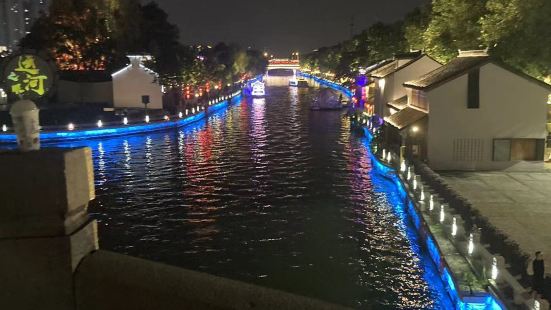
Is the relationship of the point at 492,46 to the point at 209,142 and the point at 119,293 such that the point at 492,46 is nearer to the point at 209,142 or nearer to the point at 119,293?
the point at 209,142

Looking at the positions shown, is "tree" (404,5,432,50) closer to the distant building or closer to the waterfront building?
the waterfront building

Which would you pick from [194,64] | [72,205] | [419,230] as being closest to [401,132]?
[419,230]

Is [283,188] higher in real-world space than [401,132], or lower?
lower

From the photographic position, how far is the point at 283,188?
3070 cm

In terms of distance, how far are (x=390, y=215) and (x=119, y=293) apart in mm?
22134

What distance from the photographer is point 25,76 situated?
4716 cm

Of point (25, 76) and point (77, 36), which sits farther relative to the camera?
point (77, 36)

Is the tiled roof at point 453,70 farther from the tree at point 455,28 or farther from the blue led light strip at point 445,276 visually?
the blue led light strip at point 445,276

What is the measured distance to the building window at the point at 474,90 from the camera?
30.6 metres

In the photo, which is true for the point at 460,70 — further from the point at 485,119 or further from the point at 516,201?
the point at 516,201

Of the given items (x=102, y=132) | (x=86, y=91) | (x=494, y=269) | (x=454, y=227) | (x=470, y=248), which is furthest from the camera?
(x=86, y=91)

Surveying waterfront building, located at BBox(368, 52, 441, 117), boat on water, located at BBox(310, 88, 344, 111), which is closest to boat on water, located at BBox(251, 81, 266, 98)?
boat on water, located at BBox(310, 88, 344, 111)

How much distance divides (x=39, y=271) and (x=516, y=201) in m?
22.9

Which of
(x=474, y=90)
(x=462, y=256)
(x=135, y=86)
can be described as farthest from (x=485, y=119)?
(x=135, y=86)
